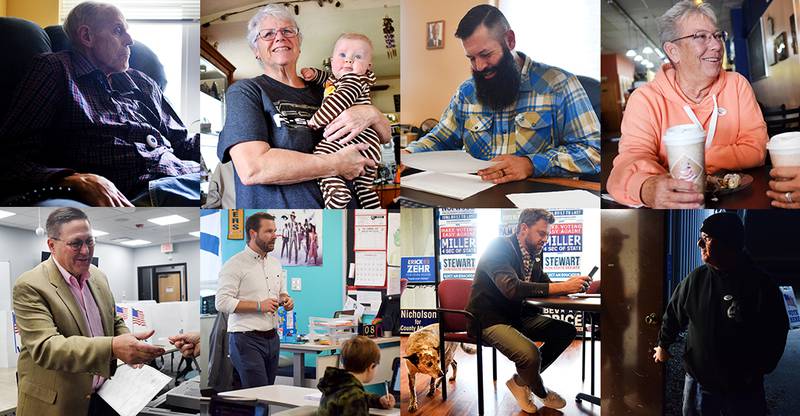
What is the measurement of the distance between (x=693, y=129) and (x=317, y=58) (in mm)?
1656

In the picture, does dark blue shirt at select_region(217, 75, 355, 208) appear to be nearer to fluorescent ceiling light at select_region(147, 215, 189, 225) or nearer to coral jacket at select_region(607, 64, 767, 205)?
fluorescent ceiling light at select_region(147, 215, 189, 225)

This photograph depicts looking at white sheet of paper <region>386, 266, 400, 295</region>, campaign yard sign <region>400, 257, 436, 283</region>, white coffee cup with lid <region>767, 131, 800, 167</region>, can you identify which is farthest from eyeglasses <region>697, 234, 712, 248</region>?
white sheet of paper <region>386, 266, 400, 295</region>

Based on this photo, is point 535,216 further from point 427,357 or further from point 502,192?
point 427,357

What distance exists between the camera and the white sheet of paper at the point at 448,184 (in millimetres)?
2826

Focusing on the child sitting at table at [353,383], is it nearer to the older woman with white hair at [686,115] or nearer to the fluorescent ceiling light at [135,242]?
the fluorescent ceiling light at [135,242]

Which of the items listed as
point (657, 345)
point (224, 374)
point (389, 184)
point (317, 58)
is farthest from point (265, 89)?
point (657, 345)

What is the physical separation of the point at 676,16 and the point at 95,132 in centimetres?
263

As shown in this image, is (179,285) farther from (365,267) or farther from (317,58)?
(317,58)

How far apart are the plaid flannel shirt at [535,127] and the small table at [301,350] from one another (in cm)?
88

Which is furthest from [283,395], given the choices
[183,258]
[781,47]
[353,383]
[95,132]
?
[781,47]

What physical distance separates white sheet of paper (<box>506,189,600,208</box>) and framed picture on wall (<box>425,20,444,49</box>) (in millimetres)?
747

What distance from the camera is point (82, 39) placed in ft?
9.65

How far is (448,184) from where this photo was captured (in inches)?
112

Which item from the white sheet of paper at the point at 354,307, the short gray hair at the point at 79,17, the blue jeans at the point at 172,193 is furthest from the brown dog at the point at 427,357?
the short gray hair at the point at 79,17
